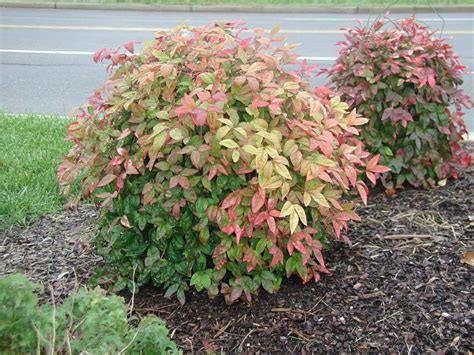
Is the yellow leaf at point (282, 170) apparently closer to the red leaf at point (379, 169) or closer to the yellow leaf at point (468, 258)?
the red leaf at point (379, 169)

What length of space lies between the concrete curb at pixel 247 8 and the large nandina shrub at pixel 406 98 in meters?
10.3

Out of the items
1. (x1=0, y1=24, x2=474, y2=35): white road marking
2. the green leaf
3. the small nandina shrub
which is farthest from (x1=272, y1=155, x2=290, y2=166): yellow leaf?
(x1=0, y1=24, x2=474, y2=35): white road marking

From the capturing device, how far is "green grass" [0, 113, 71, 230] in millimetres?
4324

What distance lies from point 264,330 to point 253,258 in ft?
1.09

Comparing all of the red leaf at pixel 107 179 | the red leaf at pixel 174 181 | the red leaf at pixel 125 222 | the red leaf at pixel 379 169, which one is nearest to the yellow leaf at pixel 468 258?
the red leaf at pixel 379 169

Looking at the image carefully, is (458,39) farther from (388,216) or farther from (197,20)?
(388,216)

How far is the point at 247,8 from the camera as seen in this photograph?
15219mm

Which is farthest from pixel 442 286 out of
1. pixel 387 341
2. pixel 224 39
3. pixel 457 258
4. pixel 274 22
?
pixel 274 22

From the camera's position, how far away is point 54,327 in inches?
81.0

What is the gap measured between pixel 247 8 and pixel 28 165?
11043 millimetres

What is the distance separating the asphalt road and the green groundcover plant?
196 inches

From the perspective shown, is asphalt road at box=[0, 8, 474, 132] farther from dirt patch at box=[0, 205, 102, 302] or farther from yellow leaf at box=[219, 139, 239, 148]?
yellow leaf at box=[219, 139, 239, 148]

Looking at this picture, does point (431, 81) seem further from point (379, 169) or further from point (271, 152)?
point (271, 152)

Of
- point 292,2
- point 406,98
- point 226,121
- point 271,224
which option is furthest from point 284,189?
point 292,2
